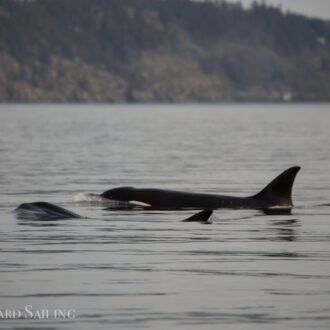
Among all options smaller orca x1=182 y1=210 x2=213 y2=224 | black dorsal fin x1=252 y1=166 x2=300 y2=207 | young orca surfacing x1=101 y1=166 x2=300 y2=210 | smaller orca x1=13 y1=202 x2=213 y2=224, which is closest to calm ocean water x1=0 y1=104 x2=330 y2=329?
smaller orca x1=182 y1=210 x2=213 y2=224

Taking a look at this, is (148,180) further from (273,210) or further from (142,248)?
(142,248)

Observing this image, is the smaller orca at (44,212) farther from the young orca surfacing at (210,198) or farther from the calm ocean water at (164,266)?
the young orca surfacing at (210,198)

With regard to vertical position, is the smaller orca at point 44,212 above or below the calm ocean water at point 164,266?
above

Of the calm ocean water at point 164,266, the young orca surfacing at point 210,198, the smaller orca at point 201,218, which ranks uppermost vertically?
the young orca surfacing at point 210,198

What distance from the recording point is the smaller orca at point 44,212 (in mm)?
25641

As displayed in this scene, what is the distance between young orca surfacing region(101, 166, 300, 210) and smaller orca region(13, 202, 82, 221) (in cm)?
292

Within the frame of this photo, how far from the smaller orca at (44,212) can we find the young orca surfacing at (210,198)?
9.59ft

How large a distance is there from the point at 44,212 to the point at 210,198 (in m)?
A: 4.83

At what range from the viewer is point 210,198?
1137 inches

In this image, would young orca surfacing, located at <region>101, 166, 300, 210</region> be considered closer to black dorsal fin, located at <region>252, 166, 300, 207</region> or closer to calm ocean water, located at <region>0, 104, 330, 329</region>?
black dorsal fin, located at <region>252, 166, 300, 207</region>

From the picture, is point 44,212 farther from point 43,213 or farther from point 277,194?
point 277,194

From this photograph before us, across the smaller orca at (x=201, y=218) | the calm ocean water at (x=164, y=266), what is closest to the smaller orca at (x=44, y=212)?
the calm ocean water at (x=164, y=266)

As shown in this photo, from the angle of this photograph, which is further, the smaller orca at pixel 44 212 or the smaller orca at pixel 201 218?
the smaller orca at pixel 44 212

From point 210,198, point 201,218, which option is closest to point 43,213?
point 201,218
